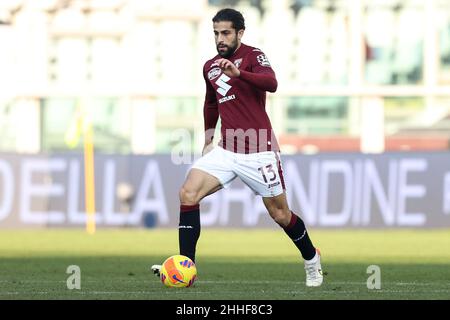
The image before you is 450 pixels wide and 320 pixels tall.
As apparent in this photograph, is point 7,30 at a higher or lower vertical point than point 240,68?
higher

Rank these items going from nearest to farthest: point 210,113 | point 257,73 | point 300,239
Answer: point 257,73
point 300,239
point 210,113

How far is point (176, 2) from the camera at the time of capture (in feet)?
131

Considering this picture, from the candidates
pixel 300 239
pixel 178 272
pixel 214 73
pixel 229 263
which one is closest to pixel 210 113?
pixel 214 73

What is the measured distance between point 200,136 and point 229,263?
26.0 metres

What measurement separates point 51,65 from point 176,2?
16.6 ft

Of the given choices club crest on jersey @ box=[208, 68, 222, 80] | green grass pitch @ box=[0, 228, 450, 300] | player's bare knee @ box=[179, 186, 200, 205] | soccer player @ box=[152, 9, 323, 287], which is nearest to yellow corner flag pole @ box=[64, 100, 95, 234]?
green grass pitch @ box=[0, 228, 450, 300]

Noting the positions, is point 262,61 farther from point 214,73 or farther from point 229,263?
point 229,263

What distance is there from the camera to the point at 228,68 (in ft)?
35.2

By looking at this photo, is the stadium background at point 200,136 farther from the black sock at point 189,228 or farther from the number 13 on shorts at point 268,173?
the number 13 on shorts at point 268,173

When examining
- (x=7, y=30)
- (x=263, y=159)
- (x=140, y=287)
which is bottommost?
(x=140, y=287)

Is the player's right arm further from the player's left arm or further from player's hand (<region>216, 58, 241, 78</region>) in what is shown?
player's hand (<region>216, 58, 241, 78</region>)

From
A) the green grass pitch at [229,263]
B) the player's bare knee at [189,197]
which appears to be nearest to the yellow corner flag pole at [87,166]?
the green grass pitch at [229,263]

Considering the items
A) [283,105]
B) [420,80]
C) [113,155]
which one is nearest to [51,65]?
[283,105]
